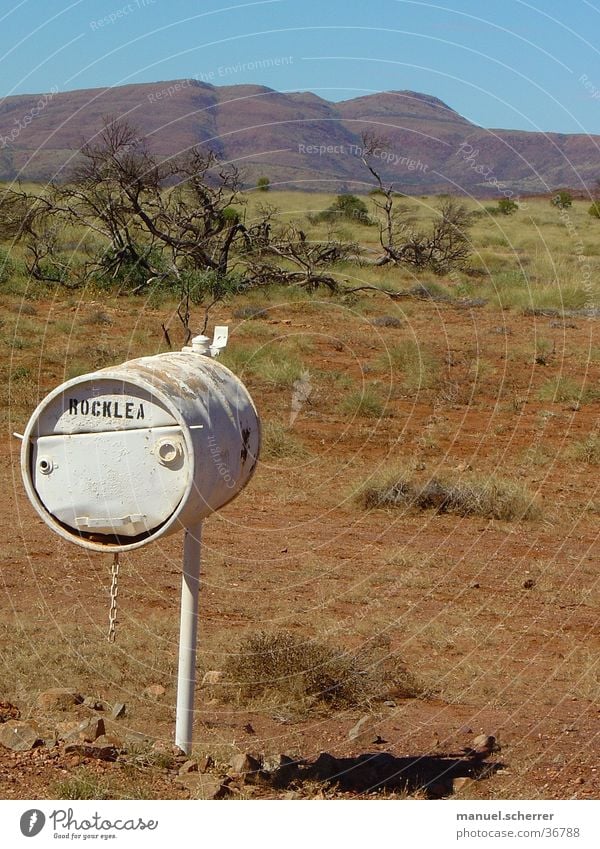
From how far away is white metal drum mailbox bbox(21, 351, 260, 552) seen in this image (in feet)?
15.9

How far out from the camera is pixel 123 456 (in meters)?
4.89

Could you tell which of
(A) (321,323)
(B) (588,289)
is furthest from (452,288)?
(A) (321,323)

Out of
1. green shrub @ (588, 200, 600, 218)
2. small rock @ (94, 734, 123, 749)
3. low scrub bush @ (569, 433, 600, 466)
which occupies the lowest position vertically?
small rock @ (94, 734, 123, 749)

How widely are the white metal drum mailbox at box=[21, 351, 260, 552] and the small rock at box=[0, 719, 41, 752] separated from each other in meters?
1.13

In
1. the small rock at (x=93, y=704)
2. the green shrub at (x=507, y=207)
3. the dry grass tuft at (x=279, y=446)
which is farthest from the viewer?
the green shrub at (x=507, y=207)

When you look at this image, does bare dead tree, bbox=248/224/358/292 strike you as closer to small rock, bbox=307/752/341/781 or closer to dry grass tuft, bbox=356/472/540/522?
dry grass tuft, bbox=356/472/540/522

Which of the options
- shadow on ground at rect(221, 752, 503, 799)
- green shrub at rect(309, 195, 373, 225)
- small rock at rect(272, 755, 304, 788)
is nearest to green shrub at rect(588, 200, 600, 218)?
green shrub at rect(309, 195, 373, 225)

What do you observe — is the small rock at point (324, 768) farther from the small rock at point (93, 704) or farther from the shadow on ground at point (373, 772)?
the small rock at point (93, 704)

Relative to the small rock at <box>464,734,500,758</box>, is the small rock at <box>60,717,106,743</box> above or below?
above

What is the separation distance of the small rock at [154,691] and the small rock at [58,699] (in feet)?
1.28

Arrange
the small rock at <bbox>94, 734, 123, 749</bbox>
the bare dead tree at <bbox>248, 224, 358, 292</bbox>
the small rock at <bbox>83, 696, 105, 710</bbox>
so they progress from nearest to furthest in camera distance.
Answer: the small rock at <bbox>94, 734, 123, 749</bbox>
the small rock at <bbox>83, 696, 105, 710</bbox>
the bare dead tree at <bbox>248, 224, 358, 292</bbox>
